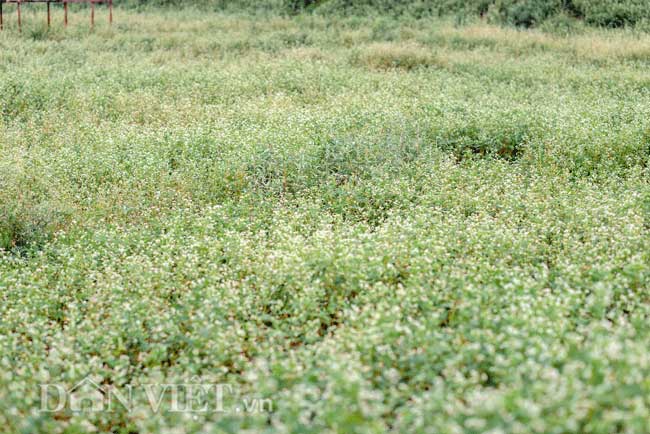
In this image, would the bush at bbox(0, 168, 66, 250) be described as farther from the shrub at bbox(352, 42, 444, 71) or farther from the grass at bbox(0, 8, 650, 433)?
the shrub at bbox(352, 42, 444, 71)

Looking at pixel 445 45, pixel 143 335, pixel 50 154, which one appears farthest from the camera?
pixel 445 45

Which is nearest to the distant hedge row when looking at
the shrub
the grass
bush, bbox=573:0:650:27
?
bush, bbox=573:0:650:27

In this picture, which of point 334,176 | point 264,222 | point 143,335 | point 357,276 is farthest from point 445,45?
point 143,335

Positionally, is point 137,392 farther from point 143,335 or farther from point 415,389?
point 415,389

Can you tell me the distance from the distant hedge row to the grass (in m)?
7.68

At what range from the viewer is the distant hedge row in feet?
76.3

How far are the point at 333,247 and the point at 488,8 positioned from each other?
21.5 meters

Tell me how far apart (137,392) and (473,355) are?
250 centimetres

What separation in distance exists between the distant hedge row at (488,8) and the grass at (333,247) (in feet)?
25.2

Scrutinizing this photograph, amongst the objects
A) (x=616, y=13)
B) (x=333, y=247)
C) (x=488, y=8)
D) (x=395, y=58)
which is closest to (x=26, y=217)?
(x=333, y=247)

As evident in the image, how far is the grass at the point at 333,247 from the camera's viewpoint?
4.50m

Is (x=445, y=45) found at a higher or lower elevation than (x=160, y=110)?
higher

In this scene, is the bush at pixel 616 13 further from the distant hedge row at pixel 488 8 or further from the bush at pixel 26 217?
the bush at pixel 26 217

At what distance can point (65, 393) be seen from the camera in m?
4.91
